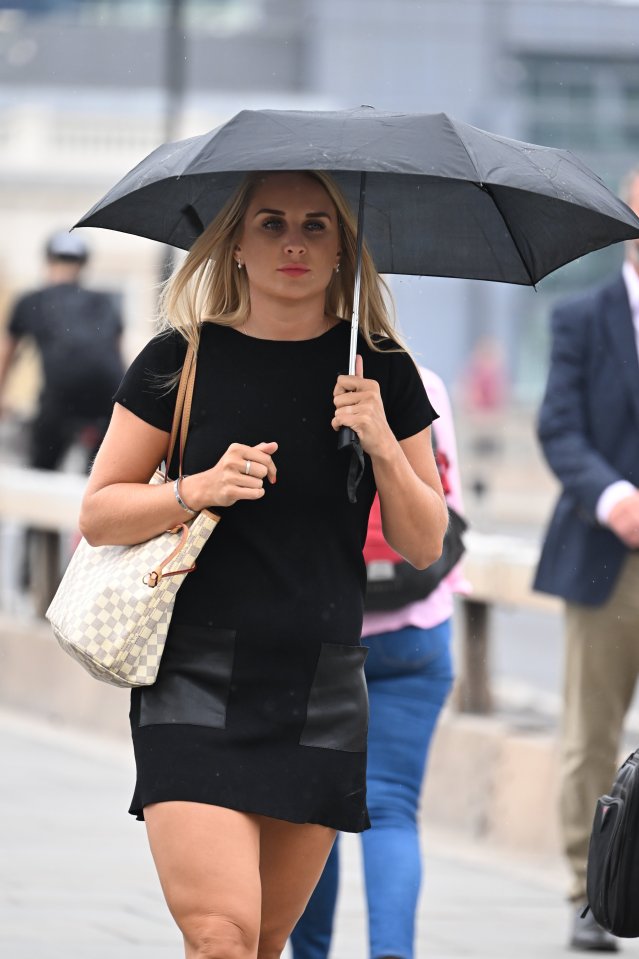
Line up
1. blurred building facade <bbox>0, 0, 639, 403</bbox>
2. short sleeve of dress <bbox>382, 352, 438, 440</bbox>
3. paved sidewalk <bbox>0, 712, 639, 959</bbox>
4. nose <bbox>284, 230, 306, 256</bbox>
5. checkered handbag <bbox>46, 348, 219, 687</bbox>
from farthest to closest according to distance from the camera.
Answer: blurred building facade <bbox>0, 0, 639, 403</bbox>
paved sidewalk <bbox>0, 712, 639, 959</bbox>
short sleeve of dress <bbox>382, 352, 438, 440</bbox>
nose <bbox>284, 230, 306, 256</bbox>
checkered handbag <bbox>46, 348, 219, 687</bbox>

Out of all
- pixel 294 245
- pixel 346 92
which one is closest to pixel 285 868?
pixel 294 245

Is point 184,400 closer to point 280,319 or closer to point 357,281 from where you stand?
point 280,319

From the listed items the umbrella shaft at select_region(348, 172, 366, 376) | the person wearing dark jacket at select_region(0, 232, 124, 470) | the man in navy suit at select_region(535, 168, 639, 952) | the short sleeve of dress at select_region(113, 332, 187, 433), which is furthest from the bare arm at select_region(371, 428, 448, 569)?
the person wearing dark jacket at select_region(0, 232, 124, 470)

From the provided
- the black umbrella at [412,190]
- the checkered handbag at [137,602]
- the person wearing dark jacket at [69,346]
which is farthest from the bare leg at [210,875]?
the person wearing dark jacket at [69,346]

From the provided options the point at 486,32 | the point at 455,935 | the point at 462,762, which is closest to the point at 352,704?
the point at 455,935

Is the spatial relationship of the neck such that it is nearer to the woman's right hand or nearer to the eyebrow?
the eyebrow

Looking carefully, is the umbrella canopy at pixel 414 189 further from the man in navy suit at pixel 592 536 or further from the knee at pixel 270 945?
the man in navy suit at pixel 592 536

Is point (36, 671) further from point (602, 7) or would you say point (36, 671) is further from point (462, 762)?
point (602, 7)

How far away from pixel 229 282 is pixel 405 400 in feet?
1.34

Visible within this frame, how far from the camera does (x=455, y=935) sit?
6543 millimetres

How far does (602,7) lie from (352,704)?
6388 cm

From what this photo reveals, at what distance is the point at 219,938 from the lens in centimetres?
385

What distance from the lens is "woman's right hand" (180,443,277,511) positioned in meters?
3.88

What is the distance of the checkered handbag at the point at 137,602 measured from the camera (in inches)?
156
